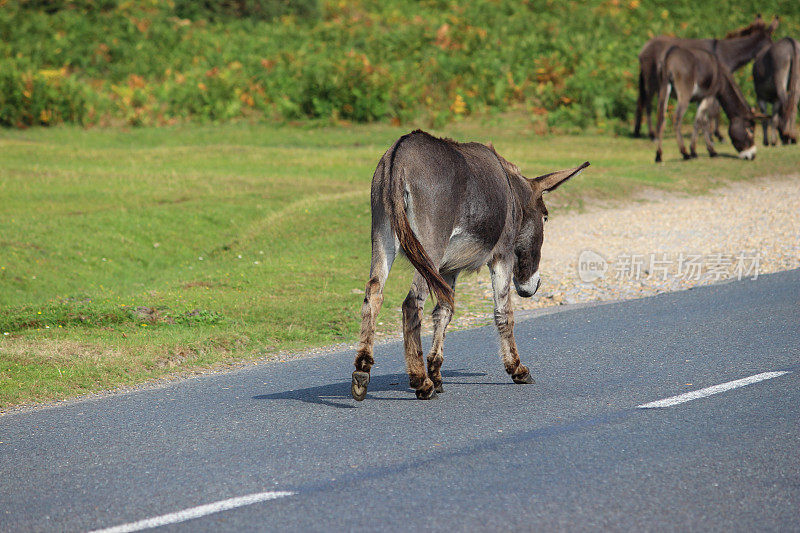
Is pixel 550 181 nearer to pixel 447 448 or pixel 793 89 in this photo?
pixel 447 448

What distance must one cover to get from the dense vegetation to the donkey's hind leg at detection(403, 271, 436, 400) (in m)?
22.0

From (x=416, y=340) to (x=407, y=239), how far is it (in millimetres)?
743

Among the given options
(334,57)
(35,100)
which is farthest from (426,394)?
(334,57)

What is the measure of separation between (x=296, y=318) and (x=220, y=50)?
2897 cm

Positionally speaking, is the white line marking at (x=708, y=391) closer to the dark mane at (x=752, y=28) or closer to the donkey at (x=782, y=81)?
the donkey at (x=782, y=81)

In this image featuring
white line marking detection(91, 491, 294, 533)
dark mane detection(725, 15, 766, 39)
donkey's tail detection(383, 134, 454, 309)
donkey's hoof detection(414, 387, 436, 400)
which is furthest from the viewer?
dark mane detection(725, 15, 766, 39)

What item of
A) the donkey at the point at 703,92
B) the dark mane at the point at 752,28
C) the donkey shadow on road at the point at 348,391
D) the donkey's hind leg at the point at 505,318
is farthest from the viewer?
the dark mane at the point at 752,28

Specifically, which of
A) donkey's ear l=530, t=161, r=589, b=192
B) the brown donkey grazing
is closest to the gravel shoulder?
donkey's ear l=530, t=161, r=589, b=192

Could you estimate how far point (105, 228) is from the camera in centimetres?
1554

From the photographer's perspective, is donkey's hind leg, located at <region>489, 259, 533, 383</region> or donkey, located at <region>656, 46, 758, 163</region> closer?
donkey's hind leg, located at <region>489, 259, 533, 383</region>

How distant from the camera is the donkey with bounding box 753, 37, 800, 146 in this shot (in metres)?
25.0

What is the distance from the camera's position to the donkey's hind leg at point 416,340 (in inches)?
274

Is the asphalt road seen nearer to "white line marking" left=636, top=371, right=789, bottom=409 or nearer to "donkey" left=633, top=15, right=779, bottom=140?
"white line marking" left=636, top=371, right=789, bottom=409

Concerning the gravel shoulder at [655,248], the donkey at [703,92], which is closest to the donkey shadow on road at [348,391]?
the gravel shoulder at [655,248]
